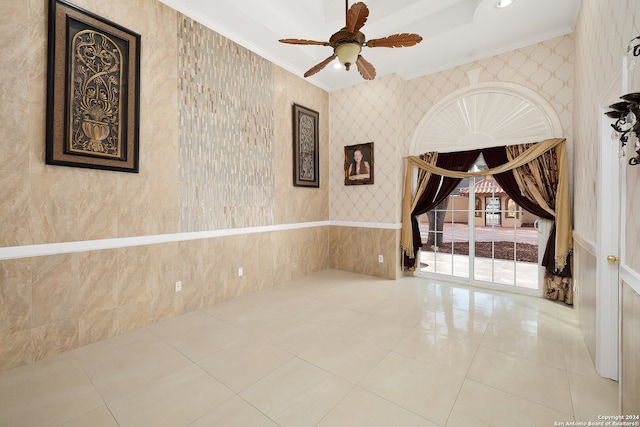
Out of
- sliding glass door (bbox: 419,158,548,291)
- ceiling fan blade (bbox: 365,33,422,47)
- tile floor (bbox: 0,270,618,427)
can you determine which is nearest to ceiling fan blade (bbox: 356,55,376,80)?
ceiling fan blade (bbox: 365,33,422,47)

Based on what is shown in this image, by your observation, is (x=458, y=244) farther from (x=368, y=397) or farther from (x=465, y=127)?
(x=368, y=397)

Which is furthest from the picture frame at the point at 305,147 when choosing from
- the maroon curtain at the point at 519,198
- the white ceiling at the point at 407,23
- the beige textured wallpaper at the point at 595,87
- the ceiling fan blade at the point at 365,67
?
the beige textured wallpaper at the point at 595,87

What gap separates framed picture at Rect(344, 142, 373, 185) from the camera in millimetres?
4945

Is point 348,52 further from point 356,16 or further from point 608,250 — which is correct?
point 608,250

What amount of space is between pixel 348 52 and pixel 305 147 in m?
2.52

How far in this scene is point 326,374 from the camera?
210cm

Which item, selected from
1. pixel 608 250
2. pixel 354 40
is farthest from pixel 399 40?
pixel 608 250

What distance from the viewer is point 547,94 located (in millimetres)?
3645

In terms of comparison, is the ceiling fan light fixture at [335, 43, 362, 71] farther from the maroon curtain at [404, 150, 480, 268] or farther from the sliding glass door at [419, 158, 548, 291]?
the sliding glass door at [419, 158, 548, 291]

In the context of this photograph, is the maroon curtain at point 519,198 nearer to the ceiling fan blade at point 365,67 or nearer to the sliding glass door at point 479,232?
the sliding glass door at point 479,232

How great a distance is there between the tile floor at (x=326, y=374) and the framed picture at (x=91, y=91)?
179cm

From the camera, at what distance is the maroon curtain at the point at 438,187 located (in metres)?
4.21

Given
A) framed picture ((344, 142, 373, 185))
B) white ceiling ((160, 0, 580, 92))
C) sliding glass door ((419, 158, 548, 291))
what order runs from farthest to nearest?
framed picture ((344, 142, 373, 185)) < sliding glass door ((419, 158, 548, 291)) < white ceiling ((160, 0, 580, 92))

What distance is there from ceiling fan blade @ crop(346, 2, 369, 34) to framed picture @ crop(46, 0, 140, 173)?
2192 millimetres
